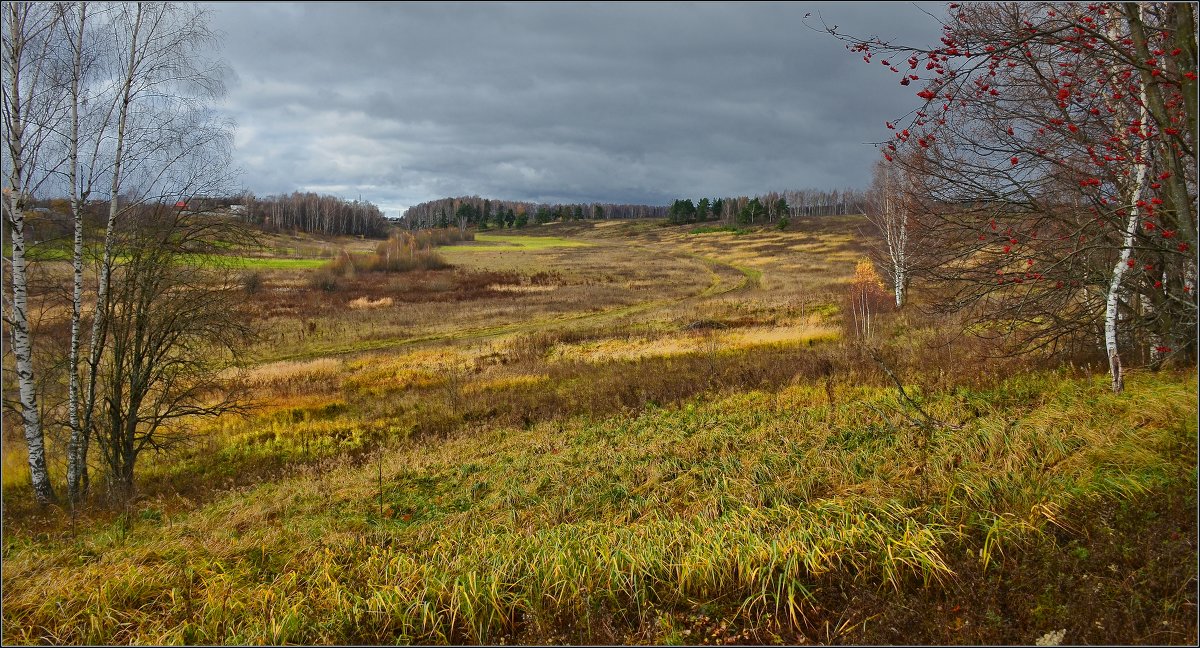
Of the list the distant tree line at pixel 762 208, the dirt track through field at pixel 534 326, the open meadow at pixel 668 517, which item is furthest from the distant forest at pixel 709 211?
the open meadow at pixel 668 517

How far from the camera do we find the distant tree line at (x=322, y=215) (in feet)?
401

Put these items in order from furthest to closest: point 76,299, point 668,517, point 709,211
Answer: point 709,211, point 76,299, point 668,517

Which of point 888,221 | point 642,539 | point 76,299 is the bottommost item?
point 642,539

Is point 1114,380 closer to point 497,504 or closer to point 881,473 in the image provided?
point 881,473

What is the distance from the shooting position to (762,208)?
14062 centimetres

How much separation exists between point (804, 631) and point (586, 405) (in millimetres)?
11718

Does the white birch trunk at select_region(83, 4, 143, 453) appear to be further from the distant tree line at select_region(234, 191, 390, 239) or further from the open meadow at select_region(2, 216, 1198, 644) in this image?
the distant tree line at select_region(234, 191, 390, 239)

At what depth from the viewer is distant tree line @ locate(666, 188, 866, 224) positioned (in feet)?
445

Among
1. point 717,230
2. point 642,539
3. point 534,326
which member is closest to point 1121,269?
Result: point 642,539

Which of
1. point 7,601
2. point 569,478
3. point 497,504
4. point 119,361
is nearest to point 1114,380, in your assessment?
point 569,478

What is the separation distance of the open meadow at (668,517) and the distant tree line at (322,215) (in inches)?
4538

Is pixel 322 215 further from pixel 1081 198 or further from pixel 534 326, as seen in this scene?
pixel 1081 198

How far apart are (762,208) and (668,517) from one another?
143m

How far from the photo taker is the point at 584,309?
39.0 metres
